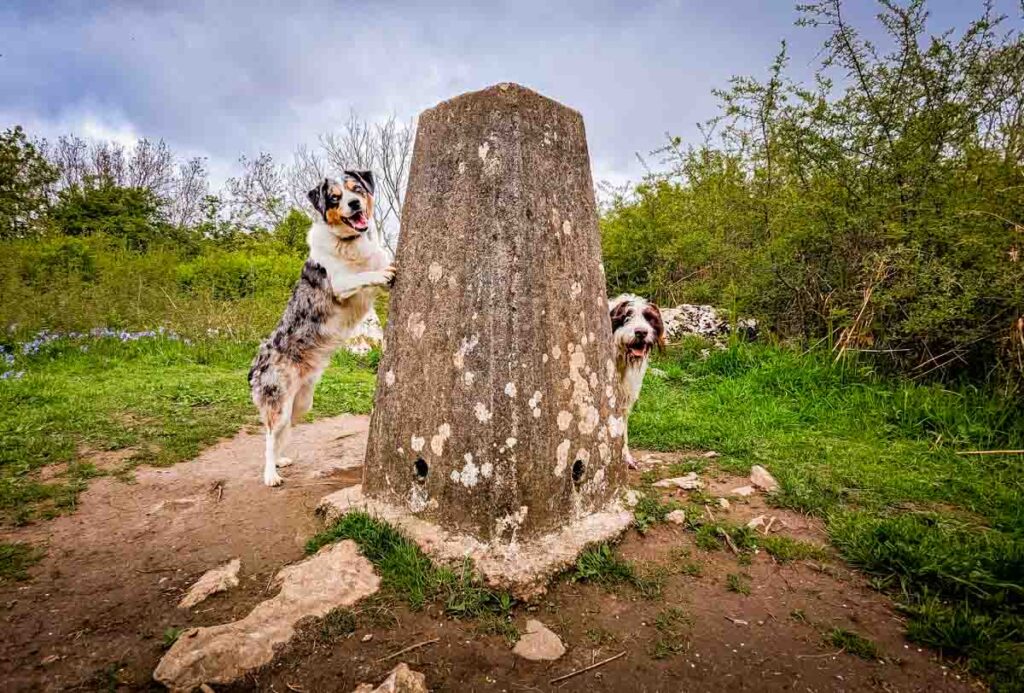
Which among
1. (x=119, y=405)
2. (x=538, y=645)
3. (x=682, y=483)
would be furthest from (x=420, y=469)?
(x=119, y=405)

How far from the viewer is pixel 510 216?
8.39 feet

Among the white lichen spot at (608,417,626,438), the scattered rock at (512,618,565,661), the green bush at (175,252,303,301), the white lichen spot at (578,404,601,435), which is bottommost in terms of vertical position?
the scattered rock at (512,618,565,661)

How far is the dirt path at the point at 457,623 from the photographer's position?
187 cm

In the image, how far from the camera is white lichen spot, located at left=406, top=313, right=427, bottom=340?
8.82 ft

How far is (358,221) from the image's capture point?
123 inches

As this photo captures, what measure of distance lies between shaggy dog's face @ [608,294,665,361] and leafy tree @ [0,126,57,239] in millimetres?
14343

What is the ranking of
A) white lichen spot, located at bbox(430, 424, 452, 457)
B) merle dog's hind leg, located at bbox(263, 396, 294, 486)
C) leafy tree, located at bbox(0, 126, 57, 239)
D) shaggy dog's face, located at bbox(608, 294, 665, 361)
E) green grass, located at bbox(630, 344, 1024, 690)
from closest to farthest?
green grass, located at bbox(630, 344, 1024, 690) < white lichen spot, located at bbox(430, 424, 452, 457) < merle dog's hind leg, located at bbox(263, 396, 294, 486) < shaggy dog's face, located at bbox(608, 294, 665, 361) < leafy tree, located at bbox(0, 126, 57, 239)

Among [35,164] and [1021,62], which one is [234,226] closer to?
[35,164]

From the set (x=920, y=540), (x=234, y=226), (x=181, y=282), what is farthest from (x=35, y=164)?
(x=920, y=540)

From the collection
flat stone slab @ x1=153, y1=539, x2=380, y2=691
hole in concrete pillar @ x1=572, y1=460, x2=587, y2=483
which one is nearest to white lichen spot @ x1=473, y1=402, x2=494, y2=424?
hole in concrete pillar @ x1=572, y1=460, x2=587, y2=483

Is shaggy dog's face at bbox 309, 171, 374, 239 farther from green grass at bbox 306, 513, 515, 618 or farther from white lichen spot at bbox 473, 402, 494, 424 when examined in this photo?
green grass at bbox 306, 513, 515, 618

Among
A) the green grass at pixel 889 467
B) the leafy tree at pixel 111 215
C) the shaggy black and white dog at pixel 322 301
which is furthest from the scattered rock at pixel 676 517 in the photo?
the leafy tree at pixel 111 215

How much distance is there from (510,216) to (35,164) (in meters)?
18.4

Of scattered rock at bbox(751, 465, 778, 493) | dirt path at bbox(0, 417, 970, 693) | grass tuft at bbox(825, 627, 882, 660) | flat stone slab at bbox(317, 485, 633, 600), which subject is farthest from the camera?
scattered rock at bbox(751, 465, 778, 493)
